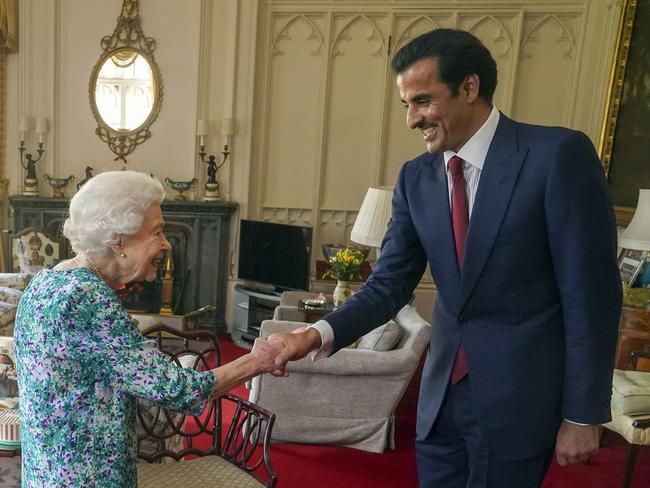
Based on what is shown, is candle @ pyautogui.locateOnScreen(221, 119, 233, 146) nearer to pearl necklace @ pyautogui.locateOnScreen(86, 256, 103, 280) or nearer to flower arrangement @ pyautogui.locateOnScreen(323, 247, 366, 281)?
flower arrangement @ pyautogui.locateOnScreen(323, 247, 366, 281)

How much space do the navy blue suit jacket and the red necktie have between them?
0.05ft

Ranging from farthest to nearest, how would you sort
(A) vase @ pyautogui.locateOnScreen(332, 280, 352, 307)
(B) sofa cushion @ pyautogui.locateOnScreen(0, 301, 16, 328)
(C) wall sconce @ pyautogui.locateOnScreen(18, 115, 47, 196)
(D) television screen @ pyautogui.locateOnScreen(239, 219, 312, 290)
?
1. (C) wall sconce @ pyautogui.locateOnScreen(18, 115, 47, 196)
2. (D) television screen @ pyautogui.locateOnScreen(239, 219, 312, 290)
3. (A) vase @ pyautogui.locateOnScreen(332, 280, 352, 307)
4. (B) sofa cushion @ pyautogui.locateOnScreen(0, 301, 16, 328)

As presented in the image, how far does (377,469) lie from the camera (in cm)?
307

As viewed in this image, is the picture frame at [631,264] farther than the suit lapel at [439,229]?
Yes

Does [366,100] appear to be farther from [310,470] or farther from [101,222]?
[101,222]

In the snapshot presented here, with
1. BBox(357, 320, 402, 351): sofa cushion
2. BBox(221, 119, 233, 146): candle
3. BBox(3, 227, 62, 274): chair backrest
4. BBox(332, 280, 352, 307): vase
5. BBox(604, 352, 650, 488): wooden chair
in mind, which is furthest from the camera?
BBox(221, 119, 233, 146): candle

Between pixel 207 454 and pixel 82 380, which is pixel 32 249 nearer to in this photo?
pixel 207 454

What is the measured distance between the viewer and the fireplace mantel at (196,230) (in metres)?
5.44

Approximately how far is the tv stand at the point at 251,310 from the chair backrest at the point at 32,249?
173 centimetres

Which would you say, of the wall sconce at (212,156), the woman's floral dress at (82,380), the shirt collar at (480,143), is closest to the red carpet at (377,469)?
the woman's floral dress at (82,380)

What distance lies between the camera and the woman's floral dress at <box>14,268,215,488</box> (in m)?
1.24

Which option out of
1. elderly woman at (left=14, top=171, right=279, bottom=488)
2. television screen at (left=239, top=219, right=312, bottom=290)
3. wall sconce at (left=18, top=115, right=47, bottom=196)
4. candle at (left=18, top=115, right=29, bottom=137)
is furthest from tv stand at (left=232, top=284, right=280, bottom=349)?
elderly woman at (left=14, top=171, right=279, bottom=488)

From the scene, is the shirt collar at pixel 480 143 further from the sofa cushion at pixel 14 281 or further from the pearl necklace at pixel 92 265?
the sofa cushion at pixel 14 281

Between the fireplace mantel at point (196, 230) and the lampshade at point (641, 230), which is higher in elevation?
the lampshade at point (641, 230)
